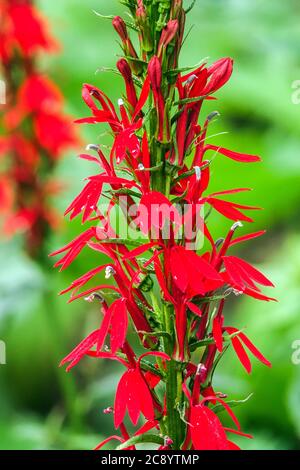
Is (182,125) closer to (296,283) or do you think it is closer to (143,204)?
(143,204)

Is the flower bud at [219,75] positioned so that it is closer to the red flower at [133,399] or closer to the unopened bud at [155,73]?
the unopened bud at [155,73]

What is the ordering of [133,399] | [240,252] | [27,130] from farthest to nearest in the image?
[240,252] < [27,130] < [133,399]

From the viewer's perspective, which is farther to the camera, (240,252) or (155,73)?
(240,252)

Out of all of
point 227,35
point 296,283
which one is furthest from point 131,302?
point 227,35

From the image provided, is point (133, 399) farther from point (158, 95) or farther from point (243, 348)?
point (158, 95)

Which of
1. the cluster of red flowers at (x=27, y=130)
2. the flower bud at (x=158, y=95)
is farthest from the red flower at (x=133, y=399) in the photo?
the cluster of red flowers at (x=27, y=130)

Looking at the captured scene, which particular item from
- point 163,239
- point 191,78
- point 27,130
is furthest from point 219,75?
point 27,130

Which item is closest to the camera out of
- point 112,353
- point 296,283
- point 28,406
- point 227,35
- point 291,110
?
point 112,353
